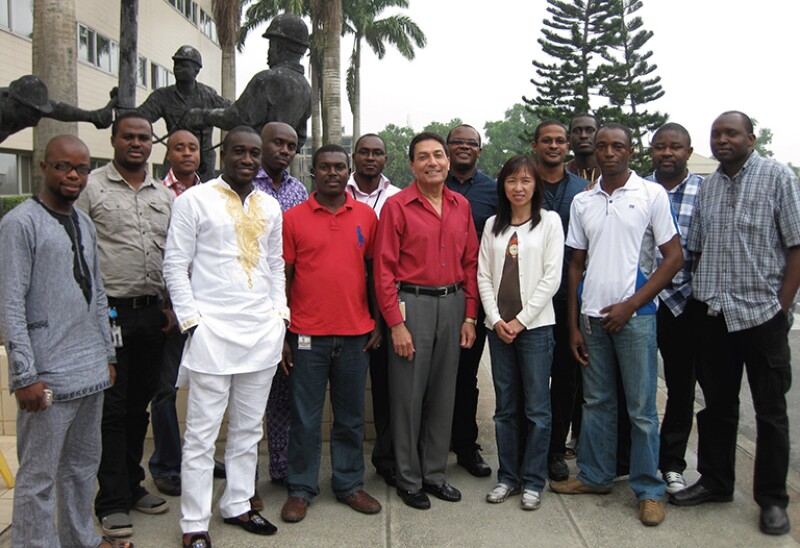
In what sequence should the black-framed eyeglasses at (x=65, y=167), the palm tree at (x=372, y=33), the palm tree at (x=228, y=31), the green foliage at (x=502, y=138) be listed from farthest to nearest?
the green foliage at (x=502, y=138) → the palm tree at (x=372, y=33) → the palm tree at (x=228, y=31) → the black-framed eyeglasses at (x=65, y=167)

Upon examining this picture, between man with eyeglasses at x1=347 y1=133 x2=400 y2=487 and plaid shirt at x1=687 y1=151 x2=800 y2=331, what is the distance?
5.89 ft

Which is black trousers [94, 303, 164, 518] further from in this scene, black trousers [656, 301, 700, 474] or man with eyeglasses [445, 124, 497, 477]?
black trousers [656, 301, 700, 474]

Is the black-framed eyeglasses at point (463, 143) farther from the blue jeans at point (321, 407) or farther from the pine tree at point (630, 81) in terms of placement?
the pine tree at point (630, 81)

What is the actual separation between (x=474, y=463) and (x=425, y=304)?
3.91 feet

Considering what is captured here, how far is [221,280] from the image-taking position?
10.3ft

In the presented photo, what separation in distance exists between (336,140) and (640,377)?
15.0 metres

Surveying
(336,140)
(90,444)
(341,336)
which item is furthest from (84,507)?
(336,140)

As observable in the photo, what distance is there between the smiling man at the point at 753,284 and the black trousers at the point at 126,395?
287cm

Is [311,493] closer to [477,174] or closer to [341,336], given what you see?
[341,336]

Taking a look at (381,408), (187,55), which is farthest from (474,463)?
(187,55)

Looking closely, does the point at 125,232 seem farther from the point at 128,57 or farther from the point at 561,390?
Result: the point at 128,57

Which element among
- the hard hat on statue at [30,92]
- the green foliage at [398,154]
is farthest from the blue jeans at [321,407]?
the green foliage at [398,154]

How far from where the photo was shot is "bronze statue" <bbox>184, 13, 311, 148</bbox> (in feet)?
15.1

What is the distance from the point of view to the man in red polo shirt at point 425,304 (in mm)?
3521
